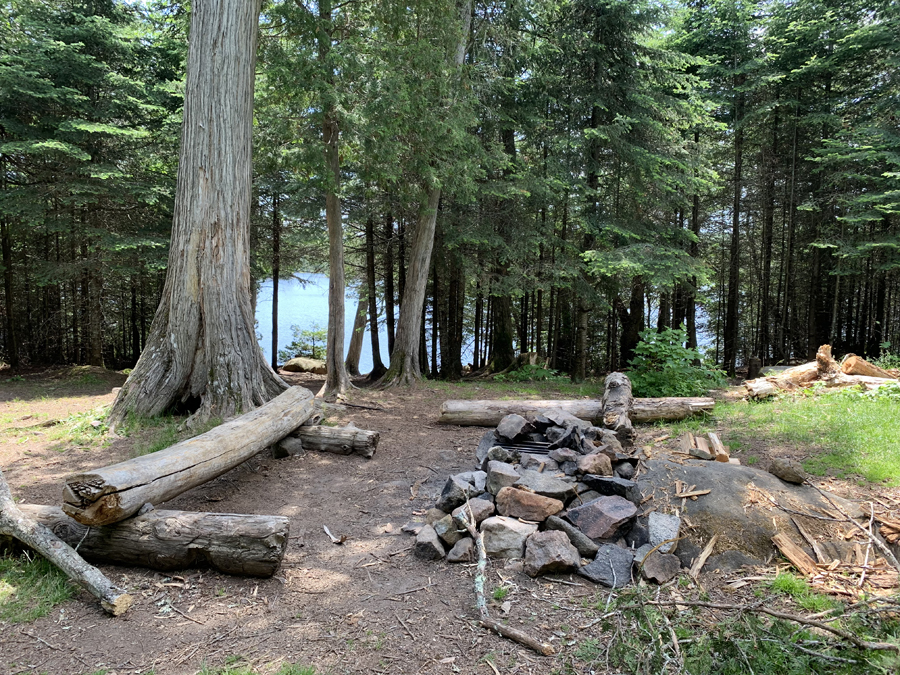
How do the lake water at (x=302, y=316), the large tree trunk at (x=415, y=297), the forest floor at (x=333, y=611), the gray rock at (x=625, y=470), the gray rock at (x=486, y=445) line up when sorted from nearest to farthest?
1. the forest floor at (x=333, y=611)
2. the gray rock at (x=625, y=470)
3. the gray rock at (x=486, y=445)
4. the large tree trunk at (x=415, y=297)
5. the lake water at (x=302, y=316)

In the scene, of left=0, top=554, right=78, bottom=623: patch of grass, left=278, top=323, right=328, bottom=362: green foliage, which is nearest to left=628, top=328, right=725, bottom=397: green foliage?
left=0, top=554, right=78, bottom=623: patch of grass

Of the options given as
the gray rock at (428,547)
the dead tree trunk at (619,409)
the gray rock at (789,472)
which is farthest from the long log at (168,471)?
the gray rock at (789,472)

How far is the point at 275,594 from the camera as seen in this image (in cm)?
311

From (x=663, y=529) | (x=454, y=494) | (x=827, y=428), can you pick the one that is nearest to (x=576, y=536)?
(x=663, y=529)

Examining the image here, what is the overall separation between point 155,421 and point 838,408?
9.22 meters

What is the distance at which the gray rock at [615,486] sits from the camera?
4082mm

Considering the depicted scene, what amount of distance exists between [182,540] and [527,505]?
245 centimetres

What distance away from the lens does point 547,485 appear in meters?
4.16

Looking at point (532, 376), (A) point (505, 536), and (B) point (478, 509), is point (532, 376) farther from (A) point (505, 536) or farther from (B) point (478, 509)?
(A) point (505, 536)

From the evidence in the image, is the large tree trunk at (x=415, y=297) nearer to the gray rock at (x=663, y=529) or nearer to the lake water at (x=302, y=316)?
the gray rock at (x=663, y=529)

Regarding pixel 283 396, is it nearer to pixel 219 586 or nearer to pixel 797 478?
pixel 219 586

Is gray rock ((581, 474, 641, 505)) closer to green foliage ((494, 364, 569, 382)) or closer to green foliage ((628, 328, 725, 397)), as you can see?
green foliage ((628, 328, 725, 397))

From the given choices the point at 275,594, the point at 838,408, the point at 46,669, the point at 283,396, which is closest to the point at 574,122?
the point at 838,408

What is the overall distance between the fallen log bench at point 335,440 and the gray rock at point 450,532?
2.41m
